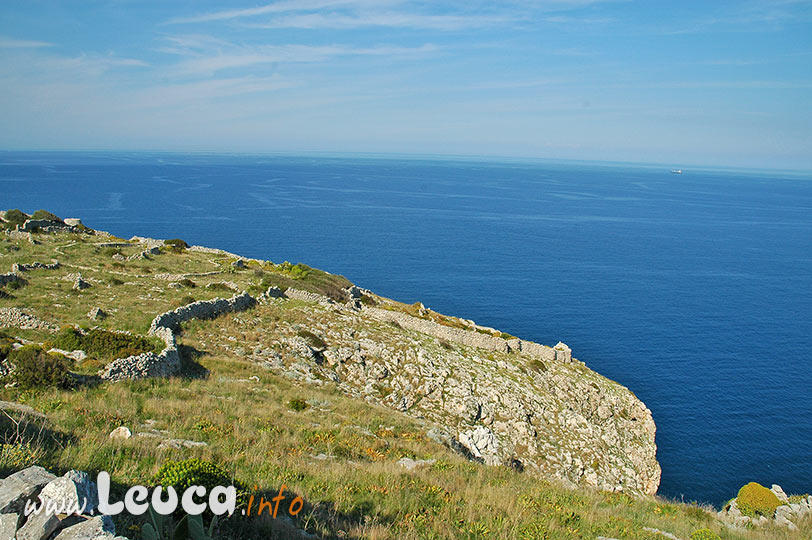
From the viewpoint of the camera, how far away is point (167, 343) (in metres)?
24.2

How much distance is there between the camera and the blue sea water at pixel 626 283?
48344 mm

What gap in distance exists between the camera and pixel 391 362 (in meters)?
32.6

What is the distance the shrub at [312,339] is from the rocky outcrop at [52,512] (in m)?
25.4

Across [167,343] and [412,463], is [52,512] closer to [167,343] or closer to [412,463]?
[412,463]

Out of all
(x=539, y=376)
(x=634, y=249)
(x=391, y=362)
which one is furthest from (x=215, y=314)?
(x=634, y=249)

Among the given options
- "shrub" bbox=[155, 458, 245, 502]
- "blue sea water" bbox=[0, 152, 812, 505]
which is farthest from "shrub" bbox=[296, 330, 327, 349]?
"blue sea water" bbox=[0, 152, 812, 505]

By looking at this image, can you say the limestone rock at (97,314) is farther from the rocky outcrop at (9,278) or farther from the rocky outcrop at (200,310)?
the rocky outcrop at (9,278)

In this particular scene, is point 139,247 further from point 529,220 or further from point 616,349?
point 529,220

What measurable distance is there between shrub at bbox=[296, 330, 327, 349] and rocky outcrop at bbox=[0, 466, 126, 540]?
25416 millimetres

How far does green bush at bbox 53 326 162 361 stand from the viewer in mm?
21094

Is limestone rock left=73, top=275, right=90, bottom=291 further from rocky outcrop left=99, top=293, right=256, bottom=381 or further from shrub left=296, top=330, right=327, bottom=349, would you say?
shrub left=296, top=330, right=327, bottom=349

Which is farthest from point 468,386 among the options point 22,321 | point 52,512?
point 52,512

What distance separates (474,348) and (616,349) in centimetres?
3287

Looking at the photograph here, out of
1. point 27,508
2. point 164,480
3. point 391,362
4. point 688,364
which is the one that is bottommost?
point 688,364
